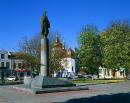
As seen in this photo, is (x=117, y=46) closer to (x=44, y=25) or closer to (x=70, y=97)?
(x=44, y=25)

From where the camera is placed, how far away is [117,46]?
60.9 meters

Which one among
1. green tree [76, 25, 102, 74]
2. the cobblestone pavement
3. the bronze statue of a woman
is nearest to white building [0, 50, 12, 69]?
green tree [76, 25, 102, 74]

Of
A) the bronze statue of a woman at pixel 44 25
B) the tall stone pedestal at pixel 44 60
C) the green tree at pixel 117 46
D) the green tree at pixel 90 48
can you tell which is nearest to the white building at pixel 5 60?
the green tree at pixel 90 48

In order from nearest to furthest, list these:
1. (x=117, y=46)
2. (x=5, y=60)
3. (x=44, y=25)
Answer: (x=44, y=25) < (x=117, y=46) < (x=5, y=60)

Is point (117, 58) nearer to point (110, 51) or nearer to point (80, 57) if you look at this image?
point (110, 51)

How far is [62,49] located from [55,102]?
168 ft

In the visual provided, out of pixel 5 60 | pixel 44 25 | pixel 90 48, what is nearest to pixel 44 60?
pixel 44 25

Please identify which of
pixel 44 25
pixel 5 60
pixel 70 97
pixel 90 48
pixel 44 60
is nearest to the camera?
pixel 70 97

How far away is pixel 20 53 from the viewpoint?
68.1 m

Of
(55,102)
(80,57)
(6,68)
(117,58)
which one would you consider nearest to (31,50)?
(80,57)

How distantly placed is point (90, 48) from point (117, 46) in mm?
12001

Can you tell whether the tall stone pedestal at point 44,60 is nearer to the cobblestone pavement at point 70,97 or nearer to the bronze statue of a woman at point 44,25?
the bronze statue of a woman at point 44,25

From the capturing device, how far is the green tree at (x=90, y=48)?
237 ft

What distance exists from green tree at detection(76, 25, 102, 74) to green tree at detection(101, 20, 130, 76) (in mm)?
6408
